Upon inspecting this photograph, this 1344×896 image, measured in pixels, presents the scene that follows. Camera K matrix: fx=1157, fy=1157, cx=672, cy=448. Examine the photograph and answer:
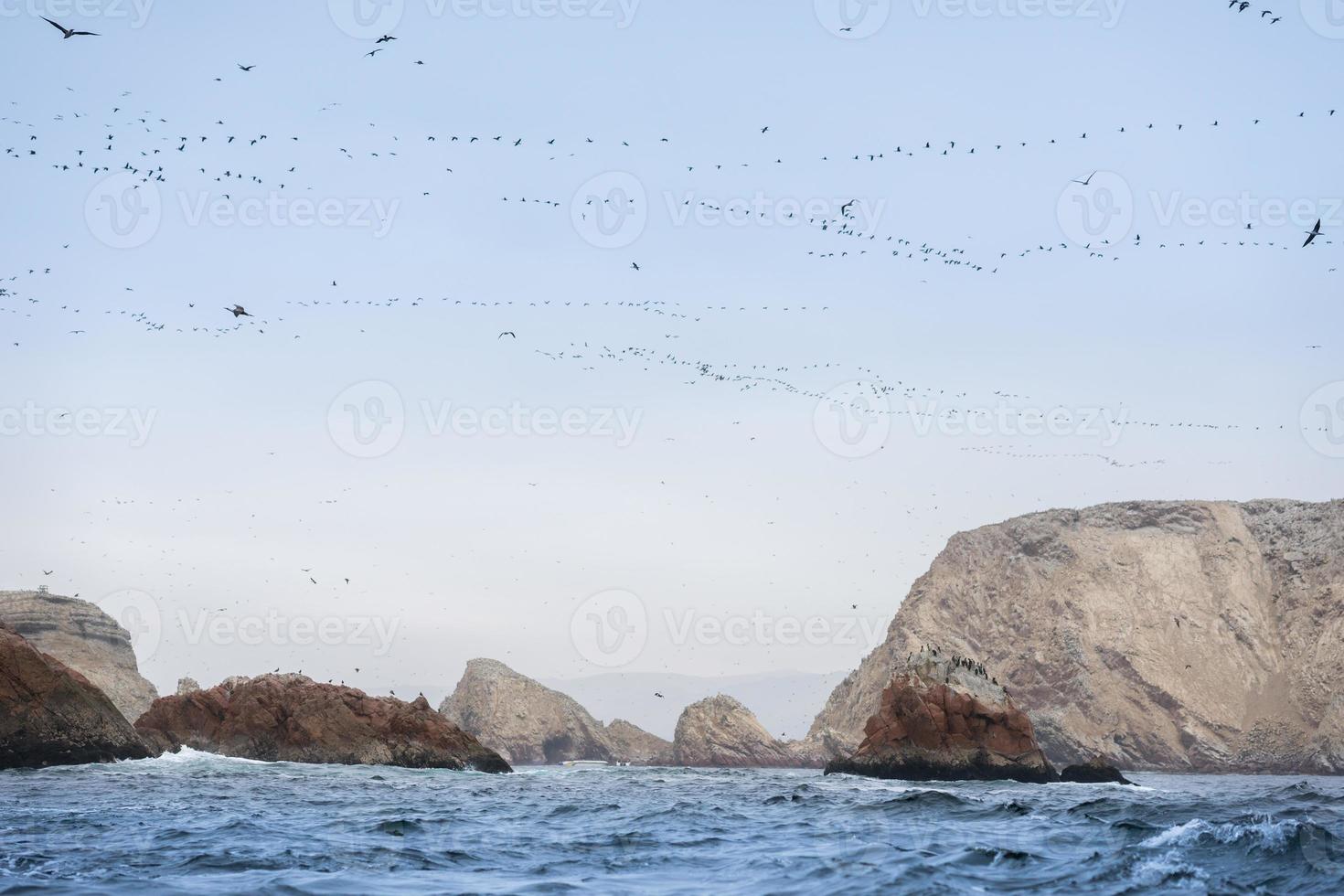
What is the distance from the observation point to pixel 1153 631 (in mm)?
124375

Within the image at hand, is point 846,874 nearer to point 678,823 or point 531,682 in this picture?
point 678,823

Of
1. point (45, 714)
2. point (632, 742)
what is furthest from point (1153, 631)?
point (45, 714)

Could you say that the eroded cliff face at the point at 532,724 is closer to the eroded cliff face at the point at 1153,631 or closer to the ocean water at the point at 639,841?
the eroded cliff face at the point at 1153,631

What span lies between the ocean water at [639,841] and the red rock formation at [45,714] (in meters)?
3.15

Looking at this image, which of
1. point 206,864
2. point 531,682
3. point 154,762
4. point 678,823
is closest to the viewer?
point 206,864

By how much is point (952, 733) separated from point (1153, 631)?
70.0 meters

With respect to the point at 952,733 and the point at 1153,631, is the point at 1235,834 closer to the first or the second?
the point at 952,733

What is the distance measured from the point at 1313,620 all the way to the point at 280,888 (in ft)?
417

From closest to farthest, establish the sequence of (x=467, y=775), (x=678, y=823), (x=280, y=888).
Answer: (x=280, y=888) < (x=678, y=823) < (x=467, y=775)

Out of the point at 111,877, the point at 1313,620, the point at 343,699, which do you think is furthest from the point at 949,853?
the point at 1313,620

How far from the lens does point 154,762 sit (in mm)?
59438

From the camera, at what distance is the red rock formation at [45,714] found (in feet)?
165

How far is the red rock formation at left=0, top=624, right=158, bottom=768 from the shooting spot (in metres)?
50.2

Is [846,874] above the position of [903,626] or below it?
below
